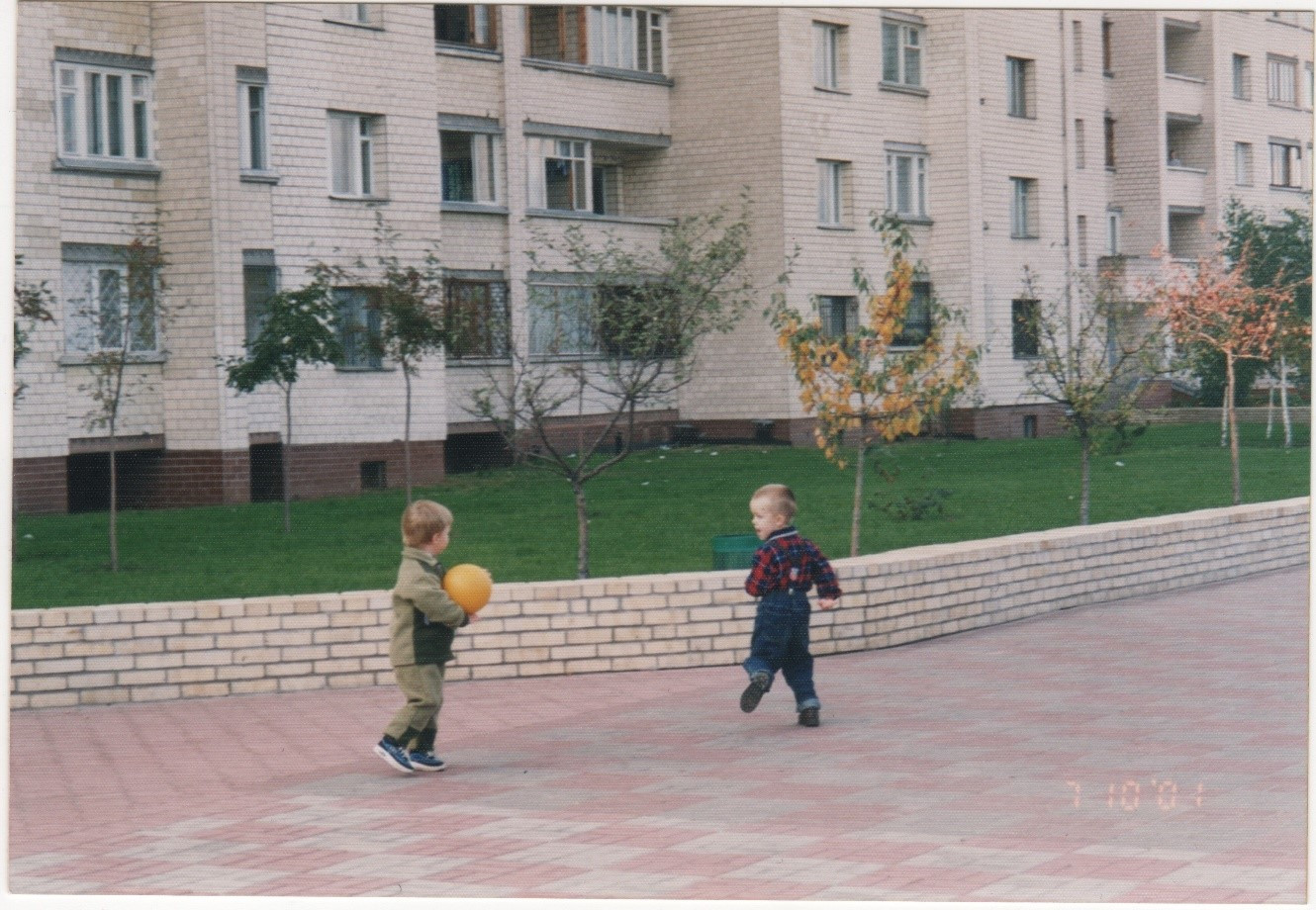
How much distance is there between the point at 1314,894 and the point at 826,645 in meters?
6.10

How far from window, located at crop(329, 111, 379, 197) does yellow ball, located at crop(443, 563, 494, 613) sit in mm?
19225

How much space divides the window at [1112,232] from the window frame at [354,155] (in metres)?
24.5

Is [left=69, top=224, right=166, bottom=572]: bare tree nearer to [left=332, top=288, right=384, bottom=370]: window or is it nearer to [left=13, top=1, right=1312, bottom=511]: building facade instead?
[left=13, top=1, right=1312, bottom=511]: building facade

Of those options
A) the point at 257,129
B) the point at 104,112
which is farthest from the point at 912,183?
the point at 104,112

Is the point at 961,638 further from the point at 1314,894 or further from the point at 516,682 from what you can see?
the point at 1314,894

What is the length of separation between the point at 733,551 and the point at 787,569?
268 cm

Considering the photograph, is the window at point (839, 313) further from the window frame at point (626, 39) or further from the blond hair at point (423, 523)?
the blond hair at point (423, 523)

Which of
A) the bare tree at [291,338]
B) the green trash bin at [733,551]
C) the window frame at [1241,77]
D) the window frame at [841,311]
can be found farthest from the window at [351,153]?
the window frame at [1241,77]

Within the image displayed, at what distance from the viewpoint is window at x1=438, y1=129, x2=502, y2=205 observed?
30531 millimetres

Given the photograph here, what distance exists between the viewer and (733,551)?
12195 millimetres

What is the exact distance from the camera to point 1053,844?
22.4 feet

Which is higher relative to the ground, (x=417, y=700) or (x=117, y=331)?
(x=117, y=331)

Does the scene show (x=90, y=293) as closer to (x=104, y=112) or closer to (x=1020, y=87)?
(x=104, y=112)

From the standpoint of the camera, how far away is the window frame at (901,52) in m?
37.1
